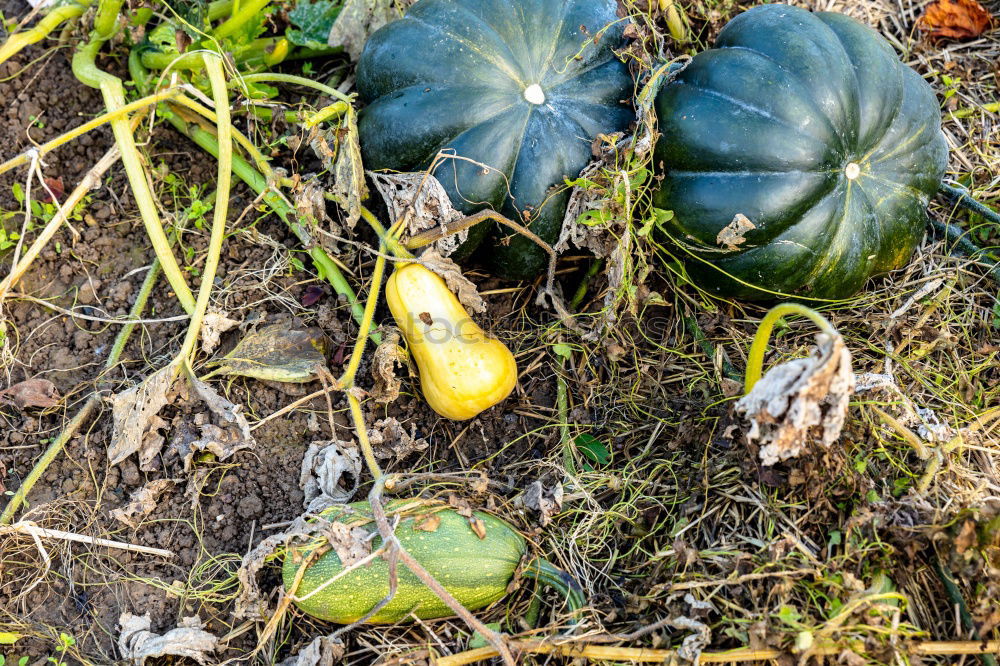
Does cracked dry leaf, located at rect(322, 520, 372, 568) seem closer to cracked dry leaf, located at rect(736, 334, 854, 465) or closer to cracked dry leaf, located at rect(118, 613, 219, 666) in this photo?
cracked dry leaf, located at rect(118, 613, 219, 666)

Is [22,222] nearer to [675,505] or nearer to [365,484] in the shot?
[365,484]

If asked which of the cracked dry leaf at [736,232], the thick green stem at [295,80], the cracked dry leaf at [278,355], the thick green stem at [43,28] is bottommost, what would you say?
the cracked dry leaf at [278,355]

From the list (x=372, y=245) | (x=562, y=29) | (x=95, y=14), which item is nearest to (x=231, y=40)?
(x=95, y=14)

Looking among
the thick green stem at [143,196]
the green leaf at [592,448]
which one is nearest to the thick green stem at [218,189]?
the thick green stem at [143,196]

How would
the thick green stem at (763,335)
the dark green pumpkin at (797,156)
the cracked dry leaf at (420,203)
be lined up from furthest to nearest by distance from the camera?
the cracked dry leaf at (420,203) < the dark green pumpkin at (797,156) < the thick green stem at (763,335)

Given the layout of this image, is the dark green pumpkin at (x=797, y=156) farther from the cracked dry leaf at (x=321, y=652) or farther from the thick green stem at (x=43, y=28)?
the thick green stem at (x=43, y=28)
